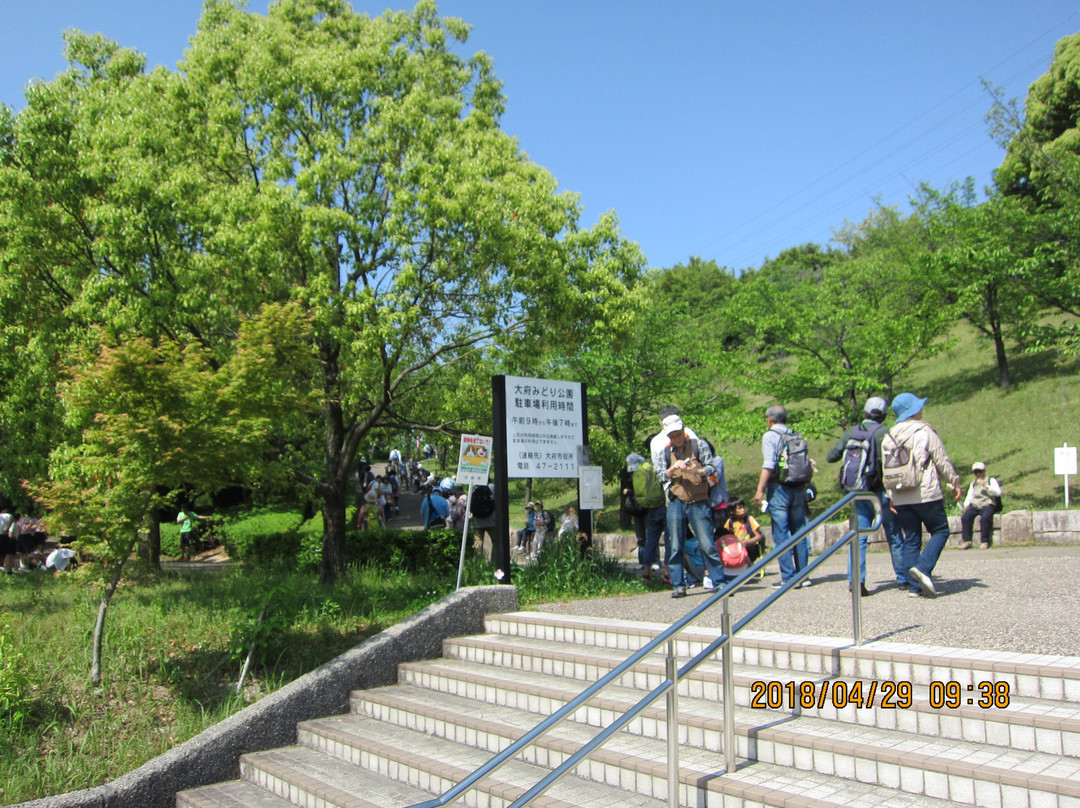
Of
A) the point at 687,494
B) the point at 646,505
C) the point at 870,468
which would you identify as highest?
the point at 870,468

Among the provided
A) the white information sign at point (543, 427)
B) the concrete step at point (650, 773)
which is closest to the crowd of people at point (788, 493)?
the white information sign at point (543, 427)

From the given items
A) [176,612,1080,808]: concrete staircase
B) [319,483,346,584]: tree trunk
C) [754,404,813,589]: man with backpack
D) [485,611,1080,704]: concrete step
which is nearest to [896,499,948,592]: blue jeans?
[754,404,813,589]: man with backpack

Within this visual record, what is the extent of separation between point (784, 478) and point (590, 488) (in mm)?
2760

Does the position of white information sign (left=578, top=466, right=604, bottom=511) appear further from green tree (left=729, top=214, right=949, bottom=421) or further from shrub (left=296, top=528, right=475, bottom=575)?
green tree (left=729, top=214, right=949, bottom=421)

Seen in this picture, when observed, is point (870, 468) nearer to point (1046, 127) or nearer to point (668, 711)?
point (668, 711)

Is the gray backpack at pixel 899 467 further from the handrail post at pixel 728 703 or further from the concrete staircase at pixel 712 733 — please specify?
the handrail post at pixel 728 703

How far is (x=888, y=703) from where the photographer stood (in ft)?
14.5

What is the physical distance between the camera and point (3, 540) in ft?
56.7

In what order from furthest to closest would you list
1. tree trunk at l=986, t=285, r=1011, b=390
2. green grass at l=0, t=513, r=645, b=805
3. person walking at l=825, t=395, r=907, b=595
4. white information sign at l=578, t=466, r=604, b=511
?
tree trunk at l=986, t=285, r=1011, b=390
white information sign at l=578, t=466, r=604, b=511
person walking at l=825, t=395, r=907, b=595
green grass at l=0, t=513, r=645, b=805

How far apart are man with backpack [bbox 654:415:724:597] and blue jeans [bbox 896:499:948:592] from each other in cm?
185

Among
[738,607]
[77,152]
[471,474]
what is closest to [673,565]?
[738,607]

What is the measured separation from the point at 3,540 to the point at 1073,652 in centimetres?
1944

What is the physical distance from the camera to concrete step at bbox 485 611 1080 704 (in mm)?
4121
